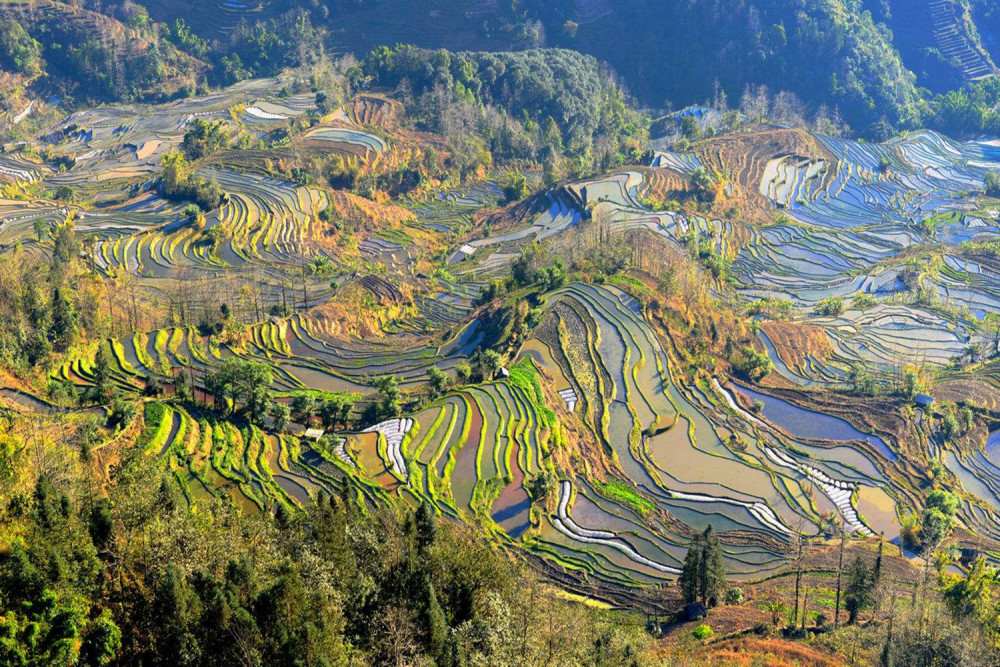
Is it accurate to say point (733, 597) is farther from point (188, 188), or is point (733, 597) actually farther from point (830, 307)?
point (188, 188)

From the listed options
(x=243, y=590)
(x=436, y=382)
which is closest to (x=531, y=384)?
(x=436, y=382)

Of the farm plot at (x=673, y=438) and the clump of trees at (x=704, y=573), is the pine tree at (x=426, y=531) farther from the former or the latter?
the farm plot at (x=673, y=438)

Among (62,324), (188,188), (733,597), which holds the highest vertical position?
(62,324)

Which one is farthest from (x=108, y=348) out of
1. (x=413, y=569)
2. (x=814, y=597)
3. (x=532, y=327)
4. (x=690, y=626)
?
(x=814, y=597)

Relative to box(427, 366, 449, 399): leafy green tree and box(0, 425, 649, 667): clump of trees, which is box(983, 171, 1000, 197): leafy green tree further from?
box(0, 425, 649, 667): clump of trees

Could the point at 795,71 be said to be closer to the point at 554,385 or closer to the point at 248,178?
the point at 248,178

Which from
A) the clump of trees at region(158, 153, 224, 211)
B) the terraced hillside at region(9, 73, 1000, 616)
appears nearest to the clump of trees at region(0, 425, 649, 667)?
the terraced hillside at region(9, 73, 1000, 616)

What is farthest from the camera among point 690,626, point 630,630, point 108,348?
point 108,348

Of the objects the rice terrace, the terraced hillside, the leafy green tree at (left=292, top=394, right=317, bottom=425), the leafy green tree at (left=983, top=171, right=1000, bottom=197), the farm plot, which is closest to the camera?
the rice terrace
